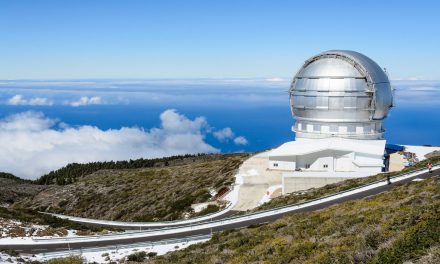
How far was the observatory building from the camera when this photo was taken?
139ft

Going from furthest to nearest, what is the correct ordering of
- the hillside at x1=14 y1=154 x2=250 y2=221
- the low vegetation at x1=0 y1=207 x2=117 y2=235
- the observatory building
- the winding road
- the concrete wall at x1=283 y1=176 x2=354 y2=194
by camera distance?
the observatory building < the hillside at x1=14 y1=154 x2=250 y2=221 < the concrete wall at x1=283 y1=176 x2=354 y2=194 < the low vegetation at x1=0 y1=207 x2=117 y2=235 < the winding road

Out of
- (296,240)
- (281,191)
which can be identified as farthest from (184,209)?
(296,240)

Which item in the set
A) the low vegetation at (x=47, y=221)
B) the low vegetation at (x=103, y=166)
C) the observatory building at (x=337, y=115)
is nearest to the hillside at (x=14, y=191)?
the low vegetation at (x=103, y=166)

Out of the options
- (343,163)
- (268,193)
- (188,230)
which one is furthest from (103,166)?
(188,230)

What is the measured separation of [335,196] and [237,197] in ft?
35.7

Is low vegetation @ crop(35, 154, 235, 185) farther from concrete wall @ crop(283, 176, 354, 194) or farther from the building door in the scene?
concrete wall @ crop(283, 176, 354, 194)

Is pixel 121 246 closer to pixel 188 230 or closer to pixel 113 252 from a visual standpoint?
pixel 113 252

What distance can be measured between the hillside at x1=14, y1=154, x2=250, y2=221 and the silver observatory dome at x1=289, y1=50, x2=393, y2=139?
31.8ft

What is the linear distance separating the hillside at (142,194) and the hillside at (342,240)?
18411mm

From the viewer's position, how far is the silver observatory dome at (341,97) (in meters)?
44.9

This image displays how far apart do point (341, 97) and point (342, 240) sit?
108 feet

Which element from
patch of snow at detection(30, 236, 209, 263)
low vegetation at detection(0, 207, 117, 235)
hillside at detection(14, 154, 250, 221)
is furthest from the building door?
patch of snow at detection(30, 236, 209, 263)

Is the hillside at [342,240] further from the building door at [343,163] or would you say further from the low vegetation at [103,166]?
the low vegetation at [103,166]

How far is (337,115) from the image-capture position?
4525 cm
